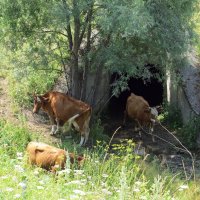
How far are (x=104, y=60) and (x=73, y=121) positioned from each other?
1.86 m

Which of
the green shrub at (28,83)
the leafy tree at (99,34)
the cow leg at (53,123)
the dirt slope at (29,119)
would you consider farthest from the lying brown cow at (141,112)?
the cow leg at (53,123)

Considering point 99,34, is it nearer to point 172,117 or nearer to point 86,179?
point 172,117

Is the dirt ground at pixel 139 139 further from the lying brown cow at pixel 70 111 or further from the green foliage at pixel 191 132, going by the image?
the lying brown cow at pixel 70 111

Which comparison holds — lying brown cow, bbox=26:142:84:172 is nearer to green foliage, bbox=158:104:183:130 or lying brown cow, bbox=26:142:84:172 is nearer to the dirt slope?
the dirt slope

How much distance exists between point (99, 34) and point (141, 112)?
3.21 metres

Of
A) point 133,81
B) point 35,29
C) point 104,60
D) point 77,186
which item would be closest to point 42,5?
point 35,29

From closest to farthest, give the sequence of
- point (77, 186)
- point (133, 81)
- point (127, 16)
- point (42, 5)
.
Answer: point (77, 186) < point (127, 16) < point (42, 5) < point (133, 81)

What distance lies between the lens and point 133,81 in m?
21.1

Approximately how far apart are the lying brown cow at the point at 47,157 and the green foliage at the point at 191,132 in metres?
6.08

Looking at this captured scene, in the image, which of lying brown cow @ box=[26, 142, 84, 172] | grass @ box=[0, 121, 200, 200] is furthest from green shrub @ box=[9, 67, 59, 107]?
lying brown cow @ box=[26, 142, 84, 172]

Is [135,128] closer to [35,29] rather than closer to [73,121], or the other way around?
[73,121]

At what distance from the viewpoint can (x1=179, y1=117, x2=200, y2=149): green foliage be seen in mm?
13906

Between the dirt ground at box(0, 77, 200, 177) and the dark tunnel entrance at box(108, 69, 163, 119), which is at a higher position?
the dark tunnel entrance at box(108, 69, 163, 119)

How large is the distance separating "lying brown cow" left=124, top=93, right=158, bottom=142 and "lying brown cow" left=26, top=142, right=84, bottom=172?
683cm
